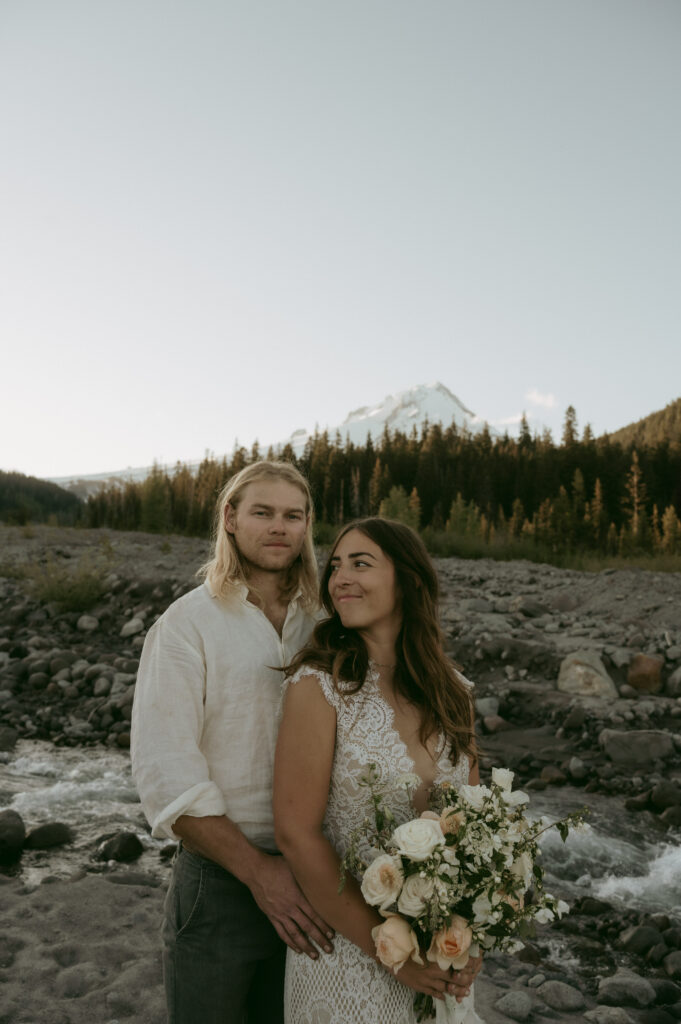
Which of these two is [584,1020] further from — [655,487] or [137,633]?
[655,487]

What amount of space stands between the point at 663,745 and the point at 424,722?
5919 millimetres

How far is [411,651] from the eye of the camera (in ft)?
8.54

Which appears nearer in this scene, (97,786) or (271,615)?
(271,615)

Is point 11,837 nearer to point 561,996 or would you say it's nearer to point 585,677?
point 561,996

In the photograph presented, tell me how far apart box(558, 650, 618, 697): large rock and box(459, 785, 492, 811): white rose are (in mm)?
7191

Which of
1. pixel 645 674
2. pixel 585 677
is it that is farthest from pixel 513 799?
pixel 645 674

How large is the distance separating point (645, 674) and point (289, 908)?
7.94m

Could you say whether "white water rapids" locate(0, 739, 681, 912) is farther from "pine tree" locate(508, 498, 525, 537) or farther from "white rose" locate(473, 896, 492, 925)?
"pine tree" locate(508, 498, 525, 537)

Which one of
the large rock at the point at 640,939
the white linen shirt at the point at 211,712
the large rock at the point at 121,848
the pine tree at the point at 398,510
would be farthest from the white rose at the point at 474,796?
the pine tree at the point at 398,510

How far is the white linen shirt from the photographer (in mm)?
2223

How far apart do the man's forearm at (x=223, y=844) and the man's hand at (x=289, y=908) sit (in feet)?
0.11

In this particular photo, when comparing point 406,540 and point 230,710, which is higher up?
point 406,540

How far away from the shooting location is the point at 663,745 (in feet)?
23.8

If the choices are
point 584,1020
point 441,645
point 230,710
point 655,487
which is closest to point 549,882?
point 584,1020
